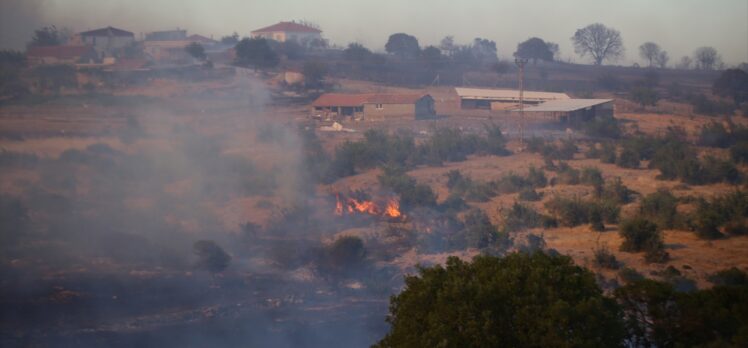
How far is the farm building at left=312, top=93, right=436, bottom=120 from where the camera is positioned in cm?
4128

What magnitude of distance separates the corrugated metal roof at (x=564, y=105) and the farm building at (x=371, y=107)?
610cm

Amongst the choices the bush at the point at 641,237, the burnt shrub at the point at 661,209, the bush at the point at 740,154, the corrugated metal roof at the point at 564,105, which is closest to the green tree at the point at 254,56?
the corrugated metal roof at the point at 564,105

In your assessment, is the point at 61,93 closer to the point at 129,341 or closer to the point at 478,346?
the point at 129,341

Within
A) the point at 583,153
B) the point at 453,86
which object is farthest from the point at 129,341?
the point at 453,86

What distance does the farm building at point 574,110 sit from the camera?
40.8 meters

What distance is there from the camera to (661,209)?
73.2 feet

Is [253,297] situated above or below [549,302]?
below

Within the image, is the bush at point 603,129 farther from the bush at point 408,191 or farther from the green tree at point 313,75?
the green tree at point 313,75

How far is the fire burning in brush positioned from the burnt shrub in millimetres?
7067

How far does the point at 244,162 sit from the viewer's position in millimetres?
30219

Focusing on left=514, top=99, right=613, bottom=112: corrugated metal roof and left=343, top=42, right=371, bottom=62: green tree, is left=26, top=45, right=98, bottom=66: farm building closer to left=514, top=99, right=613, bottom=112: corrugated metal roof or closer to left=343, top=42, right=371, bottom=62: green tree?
left=343, top=42, right=371, bottom=62: green tree

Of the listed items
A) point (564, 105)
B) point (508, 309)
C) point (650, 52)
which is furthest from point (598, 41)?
point (508, 309)

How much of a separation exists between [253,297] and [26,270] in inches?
226

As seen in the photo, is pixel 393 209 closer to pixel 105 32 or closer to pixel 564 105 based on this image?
pixel 564 105
